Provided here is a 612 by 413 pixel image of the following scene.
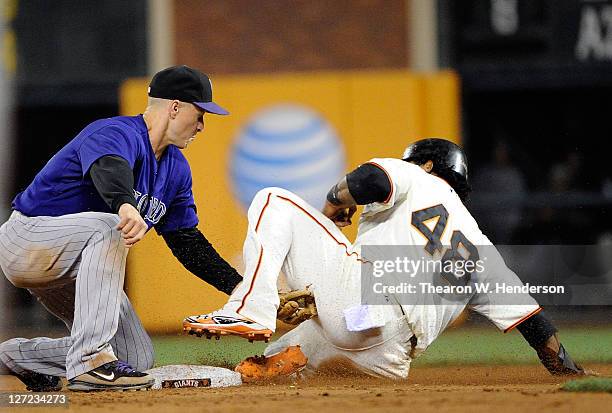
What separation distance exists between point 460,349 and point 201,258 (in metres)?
2.49

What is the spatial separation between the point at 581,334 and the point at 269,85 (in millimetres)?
3165

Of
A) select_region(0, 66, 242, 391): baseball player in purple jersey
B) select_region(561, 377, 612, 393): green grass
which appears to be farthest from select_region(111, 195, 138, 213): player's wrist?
select_region(561, 377, 612, 393): green grass

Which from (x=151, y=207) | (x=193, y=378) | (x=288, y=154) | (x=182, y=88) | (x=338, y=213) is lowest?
(x=288, y=154)

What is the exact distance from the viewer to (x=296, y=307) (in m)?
4.14

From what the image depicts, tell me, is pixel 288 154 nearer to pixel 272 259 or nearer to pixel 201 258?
pixel 201 258

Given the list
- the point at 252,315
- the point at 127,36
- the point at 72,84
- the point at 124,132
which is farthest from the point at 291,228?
the point at 127,36

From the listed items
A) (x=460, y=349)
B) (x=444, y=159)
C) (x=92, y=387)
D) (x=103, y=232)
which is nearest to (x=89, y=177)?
(x=103, y=232)

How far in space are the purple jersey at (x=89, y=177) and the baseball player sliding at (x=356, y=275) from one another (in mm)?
425

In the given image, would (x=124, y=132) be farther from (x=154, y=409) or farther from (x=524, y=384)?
(x=524, y=384)

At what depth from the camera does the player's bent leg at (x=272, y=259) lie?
3.99 m

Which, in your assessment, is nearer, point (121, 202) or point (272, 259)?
point (121, 202)

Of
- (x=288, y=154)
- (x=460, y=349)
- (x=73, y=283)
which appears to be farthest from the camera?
(x=288, y=154)

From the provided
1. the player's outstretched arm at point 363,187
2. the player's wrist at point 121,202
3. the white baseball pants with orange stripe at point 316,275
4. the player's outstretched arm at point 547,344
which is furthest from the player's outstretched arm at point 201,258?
the player's outstretched arm at point 547,344

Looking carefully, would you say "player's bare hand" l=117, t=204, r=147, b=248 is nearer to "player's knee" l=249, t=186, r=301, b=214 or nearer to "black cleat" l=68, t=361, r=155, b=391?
"black cleat" l=68, t=361, r=155, b=391
